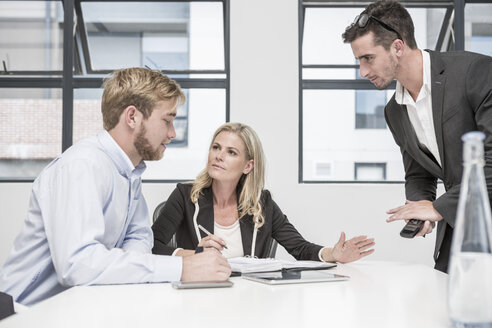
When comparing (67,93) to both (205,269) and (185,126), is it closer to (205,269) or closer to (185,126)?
(185,126)

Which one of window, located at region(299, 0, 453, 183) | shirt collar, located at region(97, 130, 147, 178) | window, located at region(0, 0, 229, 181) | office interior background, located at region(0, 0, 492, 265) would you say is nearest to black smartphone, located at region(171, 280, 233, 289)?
shirt collar, located at region(97, 130, 147, 178)

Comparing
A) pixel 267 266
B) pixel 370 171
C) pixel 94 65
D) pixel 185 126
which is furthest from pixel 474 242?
pixel 94 65

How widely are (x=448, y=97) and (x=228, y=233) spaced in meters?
1.13

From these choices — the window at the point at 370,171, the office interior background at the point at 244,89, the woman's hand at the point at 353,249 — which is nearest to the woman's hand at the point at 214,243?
the woman's hand at the point at 353,249

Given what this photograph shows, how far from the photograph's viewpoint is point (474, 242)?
69 centimetres

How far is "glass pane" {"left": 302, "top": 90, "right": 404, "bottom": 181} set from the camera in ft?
13.4

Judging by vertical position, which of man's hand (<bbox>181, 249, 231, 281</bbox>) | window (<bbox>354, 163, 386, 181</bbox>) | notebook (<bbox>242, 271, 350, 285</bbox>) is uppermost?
window (<bbox>354, 163, 386, 181</bbox>)

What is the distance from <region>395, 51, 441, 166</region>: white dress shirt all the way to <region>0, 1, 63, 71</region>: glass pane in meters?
2.96

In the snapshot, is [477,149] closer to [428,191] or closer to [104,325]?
[104,325]

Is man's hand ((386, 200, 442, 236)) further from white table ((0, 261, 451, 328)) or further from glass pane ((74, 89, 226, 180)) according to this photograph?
glass pane ((74, 89, 226, 180))

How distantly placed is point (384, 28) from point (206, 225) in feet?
3.83

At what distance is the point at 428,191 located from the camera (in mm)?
2195

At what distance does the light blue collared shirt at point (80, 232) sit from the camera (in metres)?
1.29

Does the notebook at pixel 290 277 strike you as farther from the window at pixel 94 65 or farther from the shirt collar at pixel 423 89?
the window at pixel 94 65
